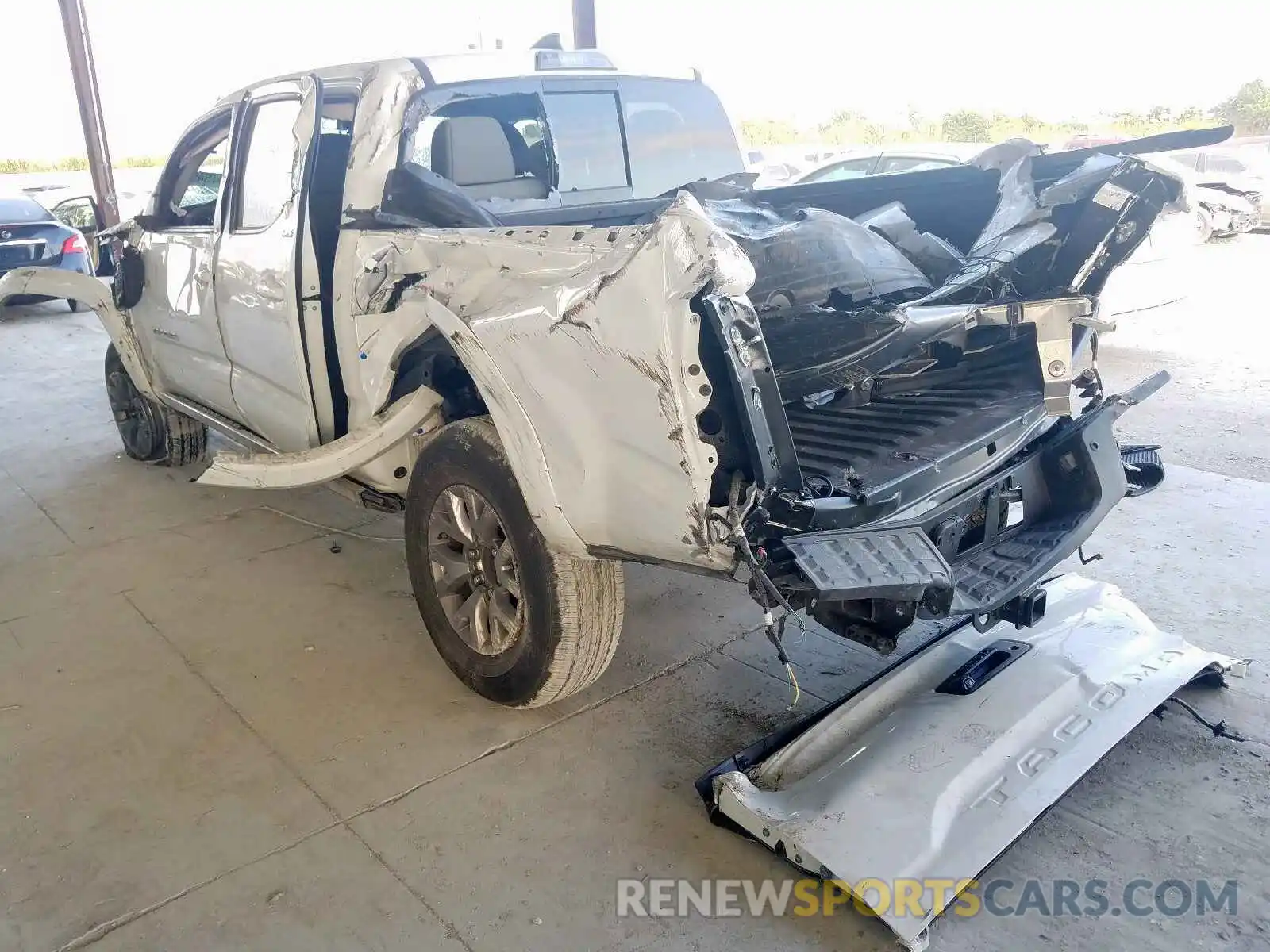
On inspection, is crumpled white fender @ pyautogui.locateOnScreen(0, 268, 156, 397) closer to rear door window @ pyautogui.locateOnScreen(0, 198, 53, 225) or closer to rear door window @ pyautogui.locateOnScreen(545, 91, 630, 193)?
rear door window @ pyautogui.locateOnScreen(545, 91, 630, 193)

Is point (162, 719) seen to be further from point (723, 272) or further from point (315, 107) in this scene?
point (723, 272)

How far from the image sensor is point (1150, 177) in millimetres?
2826

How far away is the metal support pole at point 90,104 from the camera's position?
12.6 metres

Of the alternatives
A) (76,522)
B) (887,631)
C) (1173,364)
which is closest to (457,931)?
(887,631)

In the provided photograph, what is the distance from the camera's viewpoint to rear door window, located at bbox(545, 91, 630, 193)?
11.8ft

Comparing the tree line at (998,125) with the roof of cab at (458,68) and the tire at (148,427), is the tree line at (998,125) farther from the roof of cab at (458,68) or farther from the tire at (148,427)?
the roof of cab at (458,68)

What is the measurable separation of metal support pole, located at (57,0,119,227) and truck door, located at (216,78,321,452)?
456 inches

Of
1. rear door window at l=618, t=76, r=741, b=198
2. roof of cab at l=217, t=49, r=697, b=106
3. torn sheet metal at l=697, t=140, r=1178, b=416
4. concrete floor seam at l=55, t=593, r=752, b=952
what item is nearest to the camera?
concrete floor seam at l=55, t=593, r=752, b=952

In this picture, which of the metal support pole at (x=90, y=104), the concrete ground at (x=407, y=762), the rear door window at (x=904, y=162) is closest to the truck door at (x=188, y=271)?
the concrete ground at (x=407, y=762)

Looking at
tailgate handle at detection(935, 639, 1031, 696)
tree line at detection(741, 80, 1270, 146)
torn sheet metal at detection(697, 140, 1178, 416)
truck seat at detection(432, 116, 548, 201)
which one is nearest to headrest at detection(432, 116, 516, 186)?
truck seat at detection(432, 116, 548, 201)

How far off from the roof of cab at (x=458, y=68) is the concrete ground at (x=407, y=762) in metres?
1.96

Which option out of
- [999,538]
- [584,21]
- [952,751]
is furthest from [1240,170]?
[952,751]

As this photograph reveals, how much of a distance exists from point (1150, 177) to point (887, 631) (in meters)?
1.74

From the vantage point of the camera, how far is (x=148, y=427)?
208 inches
